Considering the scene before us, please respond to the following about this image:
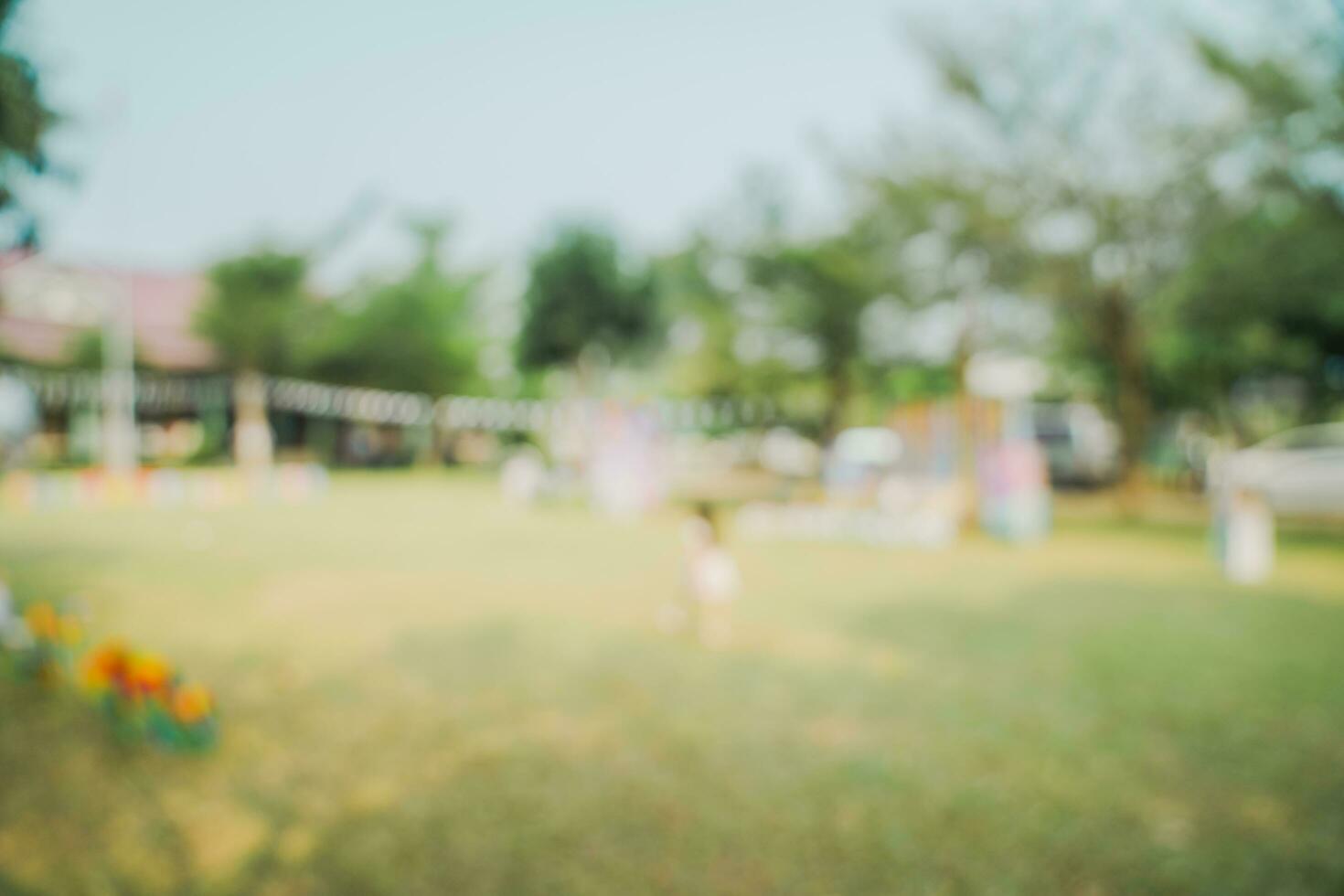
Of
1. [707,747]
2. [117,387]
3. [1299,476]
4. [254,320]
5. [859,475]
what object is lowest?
[707,747]

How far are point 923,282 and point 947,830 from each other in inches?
581

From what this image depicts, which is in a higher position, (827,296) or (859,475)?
Result: (827,296)

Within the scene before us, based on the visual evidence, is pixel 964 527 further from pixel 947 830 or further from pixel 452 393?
pixel 452 393

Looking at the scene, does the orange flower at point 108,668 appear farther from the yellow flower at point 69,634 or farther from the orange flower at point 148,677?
the yellow flower at point 69,634

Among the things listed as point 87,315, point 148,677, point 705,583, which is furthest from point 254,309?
point 148,677

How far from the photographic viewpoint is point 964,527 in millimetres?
14023

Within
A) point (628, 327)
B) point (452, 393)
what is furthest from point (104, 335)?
point (628, 327)

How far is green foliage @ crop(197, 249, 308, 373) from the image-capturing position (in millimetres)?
24016

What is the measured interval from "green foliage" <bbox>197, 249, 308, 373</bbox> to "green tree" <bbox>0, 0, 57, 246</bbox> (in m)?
24.0

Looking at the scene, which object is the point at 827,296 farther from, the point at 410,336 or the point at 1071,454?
the point at 410,336

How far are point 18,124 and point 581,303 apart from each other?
26295 mm

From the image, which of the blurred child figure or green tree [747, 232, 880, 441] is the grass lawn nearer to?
the blurred child figure

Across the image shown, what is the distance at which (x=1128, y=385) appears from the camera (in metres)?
15.2

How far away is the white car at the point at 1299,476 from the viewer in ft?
47.0
